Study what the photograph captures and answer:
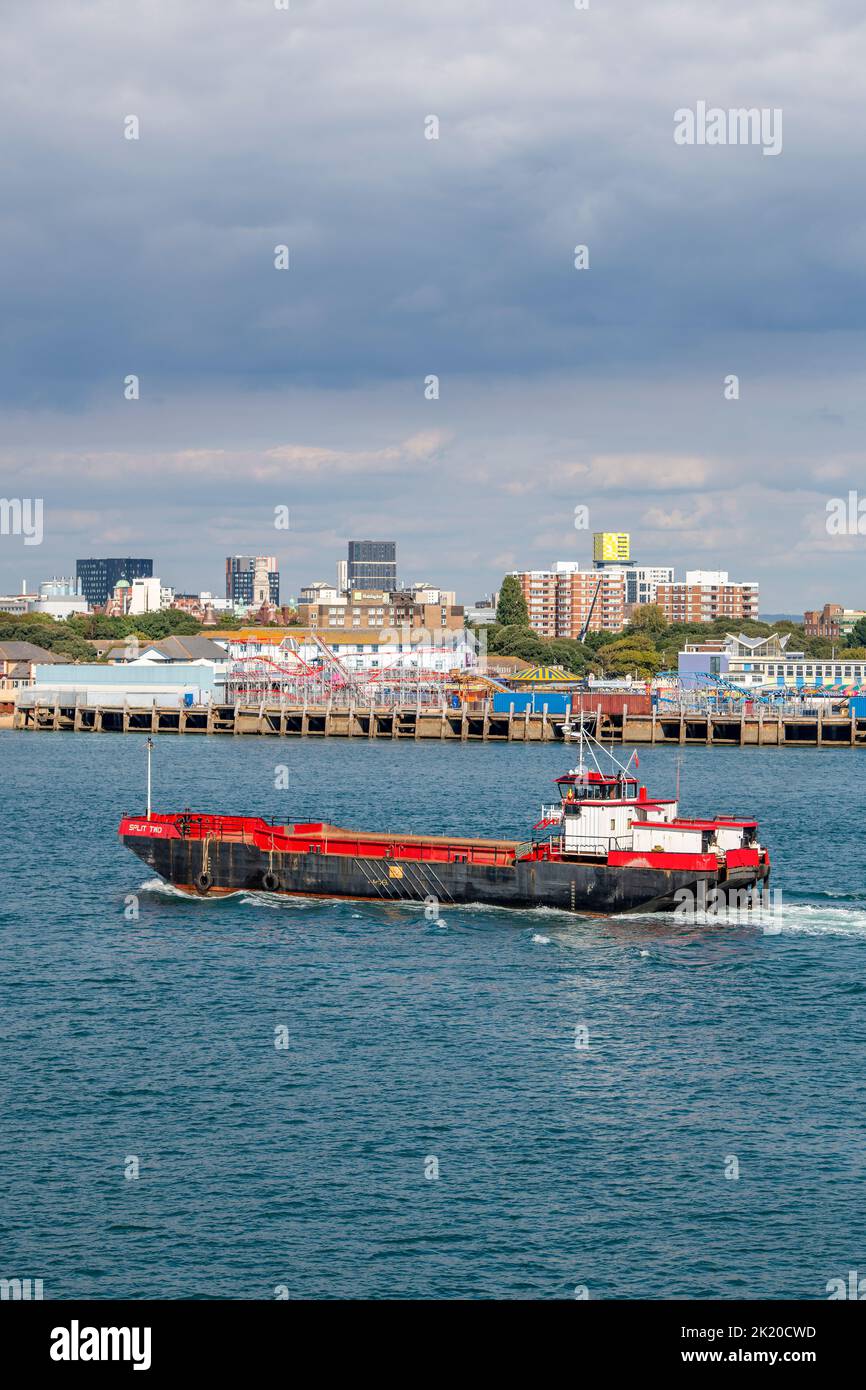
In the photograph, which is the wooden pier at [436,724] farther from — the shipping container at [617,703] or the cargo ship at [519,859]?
the cargo ship at [519,859]

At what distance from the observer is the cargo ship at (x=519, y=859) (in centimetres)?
5481

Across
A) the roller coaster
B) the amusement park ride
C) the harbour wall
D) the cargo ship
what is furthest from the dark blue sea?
the amusement park ride

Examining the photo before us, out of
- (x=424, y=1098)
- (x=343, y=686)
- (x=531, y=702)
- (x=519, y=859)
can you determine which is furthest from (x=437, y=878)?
(x=343, y=686)

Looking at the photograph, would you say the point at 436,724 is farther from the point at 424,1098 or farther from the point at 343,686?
the point at 424,1098

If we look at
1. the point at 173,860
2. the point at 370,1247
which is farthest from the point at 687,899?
the point at 370,1247

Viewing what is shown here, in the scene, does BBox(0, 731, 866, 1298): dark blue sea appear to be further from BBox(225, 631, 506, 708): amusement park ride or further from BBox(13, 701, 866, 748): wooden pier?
BBox(225, 631, 506, 708): amusement park ride

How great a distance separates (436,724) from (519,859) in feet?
347

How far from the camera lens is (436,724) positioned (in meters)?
162

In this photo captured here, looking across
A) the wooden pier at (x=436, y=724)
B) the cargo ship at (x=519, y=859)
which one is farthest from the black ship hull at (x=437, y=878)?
the wooden pier at (x=436, y=724)

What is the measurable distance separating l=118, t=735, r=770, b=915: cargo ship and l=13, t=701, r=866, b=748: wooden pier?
8805 cm

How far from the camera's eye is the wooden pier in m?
154

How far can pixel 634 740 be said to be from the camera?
154 meters
